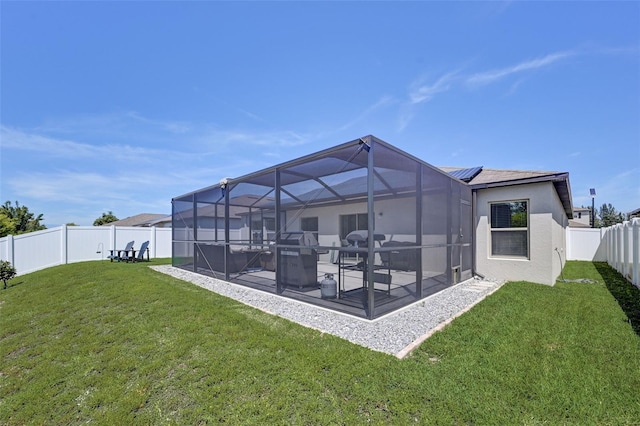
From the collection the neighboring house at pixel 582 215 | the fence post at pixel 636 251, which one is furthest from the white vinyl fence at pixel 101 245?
the neighboring house at pixel 582 215

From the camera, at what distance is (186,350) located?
3279mm

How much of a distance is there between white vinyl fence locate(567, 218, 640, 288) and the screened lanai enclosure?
4030 mm

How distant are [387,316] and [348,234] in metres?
3.13

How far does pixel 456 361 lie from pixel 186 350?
3.09 m

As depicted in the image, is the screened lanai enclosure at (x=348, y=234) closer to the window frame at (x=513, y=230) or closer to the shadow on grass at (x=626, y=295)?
the window frame at (x=513, y=230)

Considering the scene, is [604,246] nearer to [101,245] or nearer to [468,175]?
[468,175]

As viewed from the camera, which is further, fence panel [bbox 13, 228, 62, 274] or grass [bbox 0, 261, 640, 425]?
fence panel [bbox 13, 228, 62, 274]

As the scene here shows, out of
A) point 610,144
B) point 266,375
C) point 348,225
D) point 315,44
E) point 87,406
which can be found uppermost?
point 315,44

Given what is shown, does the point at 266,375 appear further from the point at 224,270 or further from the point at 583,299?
the point at 583,299

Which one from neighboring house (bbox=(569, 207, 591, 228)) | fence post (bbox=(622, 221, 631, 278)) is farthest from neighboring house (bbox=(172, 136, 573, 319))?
neighboring house (bbox=(569, 207, 591, 228))

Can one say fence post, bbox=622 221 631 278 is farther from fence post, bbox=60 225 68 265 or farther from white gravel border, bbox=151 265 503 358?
fence post, bbox=60 225 68 265

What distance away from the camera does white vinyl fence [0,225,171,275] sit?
10.3 m

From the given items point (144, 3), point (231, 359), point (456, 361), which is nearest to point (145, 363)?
point (231, 359)

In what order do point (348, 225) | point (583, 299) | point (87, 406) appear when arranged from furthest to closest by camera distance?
1. point (348, 225)
2. point (583, 299)
3. point (87, 406)
